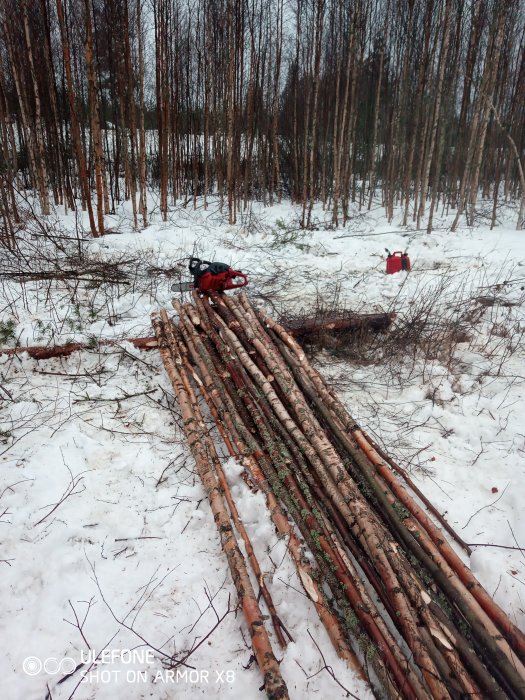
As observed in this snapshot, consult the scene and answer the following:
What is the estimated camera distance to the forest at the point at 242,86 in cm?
894

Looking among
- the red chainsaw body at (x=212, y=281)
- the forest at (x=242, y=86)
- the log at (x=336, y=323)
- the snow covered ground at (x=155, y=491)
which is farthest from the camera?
the forest at (x=242, y=86)

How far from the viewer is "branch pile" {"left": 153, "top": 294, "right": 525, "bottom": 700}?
1.68 meters

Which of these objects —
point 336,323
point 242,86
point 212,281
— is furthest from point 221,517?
point 242,86

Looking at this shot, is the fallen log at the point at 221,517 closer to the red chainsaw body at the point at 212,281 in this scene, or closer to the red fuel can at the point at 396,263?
the red chainsaw body at the point at 212,281

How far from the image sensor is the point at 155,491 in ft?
8.66

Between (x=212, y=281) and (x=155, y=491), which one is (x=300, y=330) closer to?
(x=212, y=281)

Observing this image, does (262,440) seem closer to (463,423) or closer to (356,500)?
(356,500)

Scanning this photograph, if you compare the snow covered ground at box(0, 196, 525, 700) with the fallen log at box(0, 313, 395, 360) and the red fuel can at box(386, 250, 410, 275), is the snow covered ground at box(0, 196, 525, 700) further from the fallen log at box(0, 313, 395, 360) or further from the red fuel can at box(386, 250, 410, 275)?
the red fuel can at box(386, 250, 410, 275)

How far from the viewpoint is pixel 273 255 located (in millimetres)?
9023

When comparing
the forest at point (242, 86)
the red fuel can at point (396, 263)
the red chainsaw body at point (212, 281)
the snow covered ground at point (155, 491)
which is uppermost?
the forest at point (242, 86)

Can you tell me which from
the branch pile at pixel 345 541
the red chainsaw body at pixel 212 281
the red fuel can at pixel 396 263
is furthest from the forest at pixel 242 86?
the branch pile at pixel 345 541

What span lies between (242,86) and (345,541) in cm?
1295

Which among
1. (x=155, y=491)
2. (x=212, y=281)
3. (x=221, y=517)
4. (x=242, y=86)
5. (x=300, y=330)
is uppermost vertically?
(x=242, y=86)

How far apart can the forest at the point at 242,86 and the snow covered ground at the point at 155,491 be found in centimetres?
442
